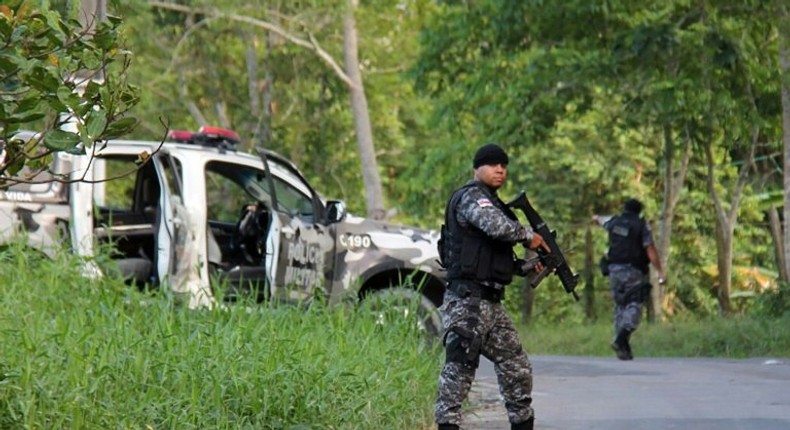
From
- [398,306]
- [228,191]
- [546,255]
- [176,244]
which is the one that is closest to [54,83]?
[546,255]

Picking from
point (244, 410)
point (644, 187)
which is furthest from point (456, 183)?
point (244, 410)

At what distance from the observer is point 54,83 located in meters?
6.00

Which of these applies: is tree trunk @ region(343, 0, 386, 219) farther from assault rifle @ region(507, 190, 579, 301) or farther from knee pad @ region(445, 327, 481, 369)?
knee pad @ region(445, 327, 481, 369)

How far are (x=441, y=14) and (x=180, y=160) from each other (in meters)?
15.0

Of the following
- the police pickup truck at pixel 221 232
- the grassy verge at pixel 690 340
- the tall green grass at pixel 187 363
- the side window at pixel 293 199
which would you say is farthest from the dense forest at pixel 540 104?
the tall green grass at pixel 187 363

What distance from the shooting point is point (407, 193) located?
37.7 meters

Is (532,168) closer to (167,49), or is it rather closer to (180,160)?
(167,49)

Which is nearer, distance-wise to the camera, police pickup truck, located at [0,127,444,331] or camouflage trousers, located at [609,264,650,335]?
police pickup truck, located at [0,127,444,331]

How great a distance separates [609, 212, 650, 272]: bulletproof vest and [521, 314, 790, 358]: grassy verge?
1998mm

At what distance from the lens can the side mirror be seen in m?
13.9

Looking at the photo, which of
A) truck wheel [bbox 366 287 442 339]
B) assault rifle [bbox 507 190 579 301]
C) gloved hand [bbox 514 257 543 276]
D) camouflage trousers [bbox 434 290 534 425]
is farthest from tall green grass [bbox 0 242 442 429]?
assault rifle [bbox 507 190 579 301]

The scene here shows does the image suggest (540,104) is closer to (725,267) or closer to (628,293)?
(725,267)

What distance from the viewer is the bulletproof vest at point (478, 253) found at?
8.72 metres

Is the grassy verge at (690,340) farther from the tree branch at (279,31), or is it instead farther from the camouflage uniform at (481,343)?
the camouflage uniform at (481,343)
